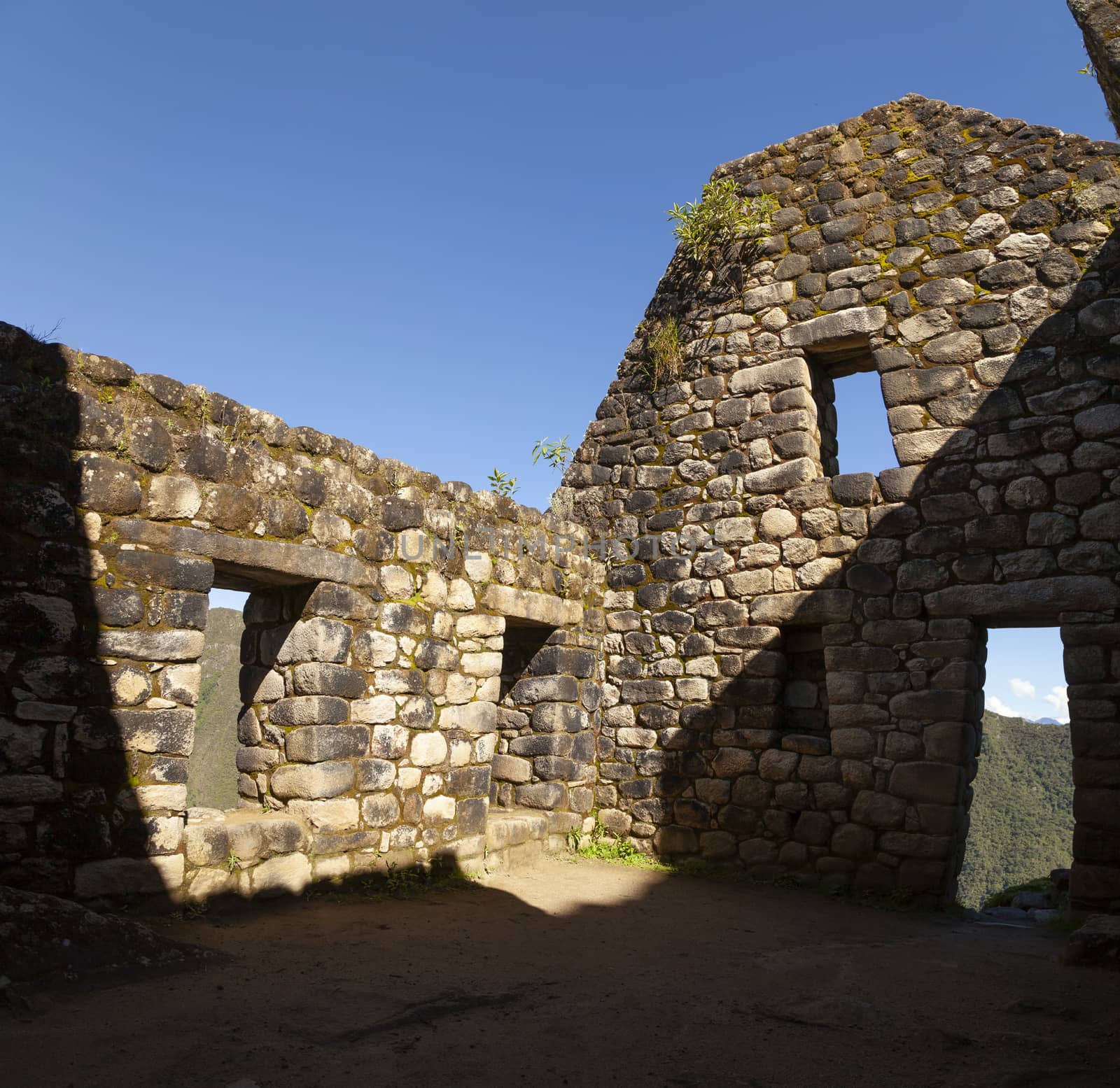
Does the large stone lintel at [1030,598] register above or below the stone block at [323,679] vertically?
above

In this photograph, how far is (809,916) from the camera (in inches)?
211

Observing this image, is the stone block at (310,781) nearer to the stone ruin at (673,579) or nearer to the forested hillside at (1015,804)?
the stone ruin at (673,579)

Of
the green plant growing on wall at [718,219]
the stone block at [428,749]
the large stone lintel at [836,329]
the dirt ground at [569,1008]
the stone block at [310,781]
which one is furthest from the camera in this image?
the green plant growing on wall at [718,219]

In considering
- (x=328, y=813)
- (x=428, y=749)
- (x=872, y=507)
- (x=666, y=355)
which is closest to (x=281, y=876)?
(x=328, y=813)

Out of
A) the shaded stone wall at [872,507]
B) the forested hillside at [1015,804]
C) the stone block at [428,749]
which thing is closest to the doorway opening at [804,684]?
the shaded stone wall at [872,507]

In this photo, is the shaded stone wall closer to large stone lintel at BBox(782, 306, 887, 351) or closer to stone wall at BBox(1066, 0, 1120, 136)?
large stone lintel at BBox(782, 306, 887, 351)

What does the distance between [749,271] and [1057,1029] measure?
5.80 meters

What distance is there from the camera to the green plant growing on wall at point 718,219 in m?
7.36

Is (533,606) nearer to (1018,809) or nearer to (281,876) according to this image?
(281,876)

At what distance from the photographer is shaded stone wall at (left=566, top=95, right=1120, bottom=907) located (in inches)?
223

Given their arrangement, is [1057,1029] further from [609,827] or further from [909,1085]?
[609,827]

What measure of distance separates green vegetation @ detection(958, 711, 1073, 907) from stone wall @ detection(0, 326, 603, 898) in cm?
1213

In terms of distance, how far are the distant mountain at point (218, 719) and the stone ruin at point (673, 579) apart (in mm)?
15123

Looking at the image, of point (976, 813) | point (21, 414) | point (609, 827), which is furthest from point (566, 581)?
point (976, 813)
